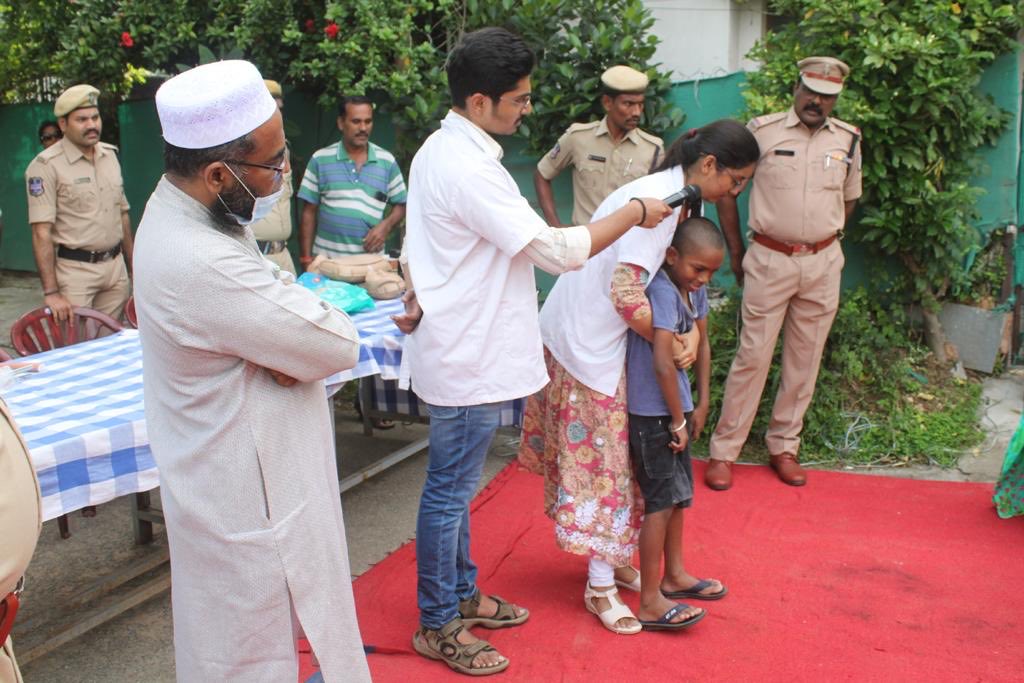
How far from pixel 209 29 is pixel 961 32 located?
4753mm

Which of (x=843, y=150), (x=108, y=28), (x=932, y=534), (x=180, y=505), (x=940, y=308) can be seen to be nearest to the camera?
(x=180, y=505)

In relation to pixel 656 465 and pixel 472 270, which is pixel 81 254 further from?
pixel 656 465

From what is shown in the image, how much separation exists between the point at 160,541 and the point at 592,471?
2.01m

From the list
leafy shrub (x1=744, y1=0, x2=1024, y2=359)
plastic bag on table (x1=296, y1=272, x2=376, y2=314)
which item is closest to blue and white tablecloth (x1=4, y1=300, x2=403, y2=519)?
plastic bag on table (x1=296, y1=272, x2=376, y2=314)

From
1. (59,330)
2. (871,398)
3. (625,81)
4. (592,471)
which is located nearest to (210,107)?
(592,471)

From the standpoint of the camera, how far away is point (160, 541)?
13.2 ft

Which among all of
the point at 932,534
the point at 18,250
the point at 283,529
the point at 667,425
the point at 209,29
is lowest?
the point at 18,250

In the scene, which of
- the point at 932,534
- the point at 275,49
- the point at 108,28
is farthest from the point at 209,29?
the point at 932,534

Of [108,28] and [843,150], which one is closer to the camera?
[843,150]

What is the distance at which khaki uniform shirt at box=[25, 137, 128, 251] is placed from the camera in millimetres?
4988

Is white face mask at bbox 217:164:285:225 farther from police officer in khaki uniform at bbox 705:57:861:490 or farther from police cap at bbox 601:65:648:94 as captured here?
police cap at bbox 601:65:648:94

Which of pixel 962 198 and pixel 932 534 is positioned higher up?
pixel 962 198

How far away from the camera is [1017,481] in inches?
159

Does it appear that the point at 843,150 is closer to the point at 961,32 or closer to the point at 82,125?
the point at 961,32
